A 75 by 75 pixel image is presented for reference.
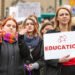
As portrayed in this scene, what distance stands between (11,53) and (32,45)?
0.86m

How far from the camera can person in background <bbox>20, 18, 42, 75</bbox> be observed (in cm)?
677

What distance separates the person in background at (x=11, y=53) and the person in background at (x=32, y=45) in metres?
0.21

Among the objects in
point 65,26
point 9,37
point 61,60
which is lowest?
point 61,60

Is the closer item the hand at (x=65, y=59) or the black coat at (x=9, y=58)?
the hand at (x=65, y=59)

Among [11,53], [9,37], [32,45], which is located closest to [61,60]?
[11,53]

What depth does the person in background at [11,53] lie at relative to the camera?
20.6 ft

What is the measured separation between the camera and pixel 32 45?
23.1 ft

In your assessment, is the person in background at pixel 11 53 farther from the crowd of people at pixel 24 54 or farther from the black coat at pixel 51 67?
the black coat at pixel 51 67

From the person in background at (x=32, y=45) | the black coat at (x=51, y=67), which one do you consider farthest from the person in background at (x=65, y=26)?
the person in background at (x=32, y=45)

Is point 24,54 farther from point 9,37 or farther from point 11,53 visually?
point 9,37

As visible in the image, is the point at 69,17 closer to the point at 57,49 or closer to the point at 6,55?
the point at 57,49

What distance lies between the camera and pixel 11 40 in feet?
20.7

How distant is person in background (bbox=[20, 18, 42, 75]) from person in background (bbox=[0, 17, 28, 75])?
0.21 m

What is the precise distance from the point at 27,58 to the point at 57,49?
22.0 inches
